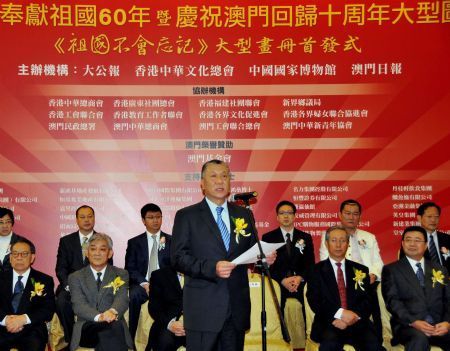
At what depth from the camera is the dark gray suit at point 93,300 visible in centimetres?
488

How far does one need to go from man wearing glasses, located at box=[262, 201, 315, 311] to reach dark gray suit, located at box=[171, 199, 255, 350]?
2290mm

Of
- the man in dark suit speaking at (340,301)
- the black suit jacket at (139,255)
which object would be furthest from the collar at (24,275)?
the man in dark suit speaking at (340,301)

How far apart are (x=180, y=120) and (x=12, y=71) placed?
1.70 metres

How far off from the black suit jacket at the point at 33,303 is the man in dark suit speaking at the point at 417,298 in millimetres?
2509

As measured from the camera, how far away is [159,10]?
6816 mm

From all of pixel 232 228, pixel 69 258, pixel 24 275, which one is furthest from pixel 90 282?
pixel 232 228

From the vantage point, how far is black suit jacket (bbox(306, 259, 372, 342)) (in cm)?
505

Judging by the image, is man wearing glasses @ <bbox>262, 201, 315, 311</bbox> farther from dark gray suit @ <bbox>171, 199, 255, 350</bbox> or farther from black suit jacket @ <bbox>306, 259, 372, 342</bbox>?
dark gray suit @ <bbox>171, 199, 255, 350</bbox>

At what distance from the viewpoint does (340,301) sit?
16.8 ft

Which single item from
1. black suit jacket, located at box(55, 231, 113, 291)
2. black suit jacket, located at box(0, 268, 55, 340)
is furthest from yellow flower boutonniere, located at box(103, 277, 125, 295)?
black suit jacket, located at box(55, 231, 113, 291)

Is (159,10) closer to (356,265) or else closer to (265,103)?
(265,103)

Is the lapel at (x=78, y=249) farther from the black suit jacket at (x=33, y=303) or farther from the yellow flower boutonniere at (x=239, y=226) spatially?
the yellow flower boutonniere at (x=239, y=226)

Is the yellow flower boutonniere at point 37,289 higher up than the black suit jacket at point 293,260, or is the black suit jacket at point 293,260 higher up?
the black suit jacket at point 293,260

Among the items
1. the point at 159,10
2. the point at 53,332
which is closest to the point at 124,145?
the point at 159,10
